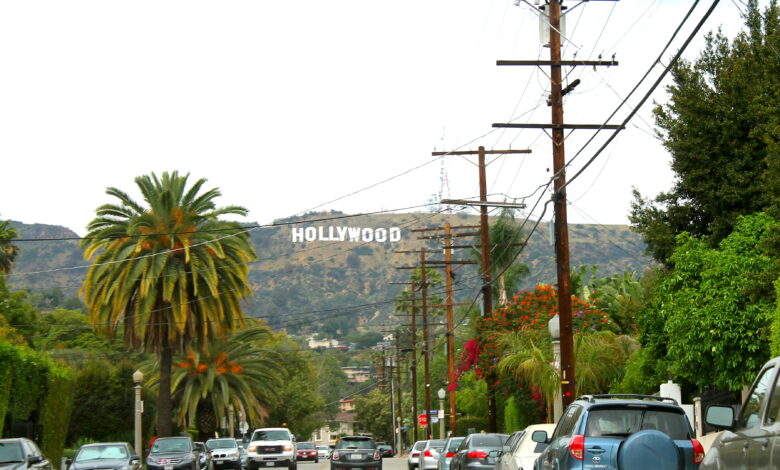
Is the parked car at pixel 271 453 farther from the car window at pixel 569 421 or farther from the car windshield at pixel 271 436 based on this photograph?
the car window at pixel 569 421

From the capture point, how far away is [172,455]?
32.6 meters

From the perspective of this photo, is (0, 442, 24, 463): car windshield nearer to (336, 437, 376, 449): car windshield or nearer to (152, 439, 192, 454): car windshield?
(152, 439, 192, 454): car windshield

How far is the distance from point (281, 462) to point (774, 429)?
31263 mm

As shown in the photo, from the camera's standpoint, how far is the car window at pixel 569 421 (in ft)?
43.7

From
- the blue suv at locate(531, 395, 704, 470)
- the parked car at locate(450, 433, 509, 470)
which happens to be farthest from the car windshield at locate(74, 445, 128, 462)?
the blue suv at locate(531, 395, 704, 470)

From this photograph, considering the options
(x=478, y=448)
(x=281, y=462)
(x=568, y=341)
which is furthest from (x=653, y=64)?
(x=281, y=462)

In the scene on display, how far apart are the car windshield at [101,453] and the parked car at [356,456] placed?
9.77 metres

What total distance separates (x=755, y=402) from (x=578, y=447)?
409cm

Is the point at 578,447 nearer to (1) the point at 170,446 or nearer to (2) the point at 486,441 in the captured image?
Result: (2) the point at 486,441

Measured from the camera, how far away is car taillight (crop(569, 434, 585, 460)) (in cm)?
1248

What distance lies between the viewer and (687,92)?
103 ft

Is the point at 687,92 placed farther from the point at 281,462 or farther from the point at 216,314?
the point at 216,314

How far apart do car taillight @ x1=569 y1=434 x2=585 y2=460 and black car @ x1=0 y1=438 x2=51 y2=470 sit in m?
11.2

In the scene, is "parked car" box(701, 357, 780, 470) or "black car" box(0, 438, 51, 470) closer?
"parked car" box(701, 357, 780, 470)
